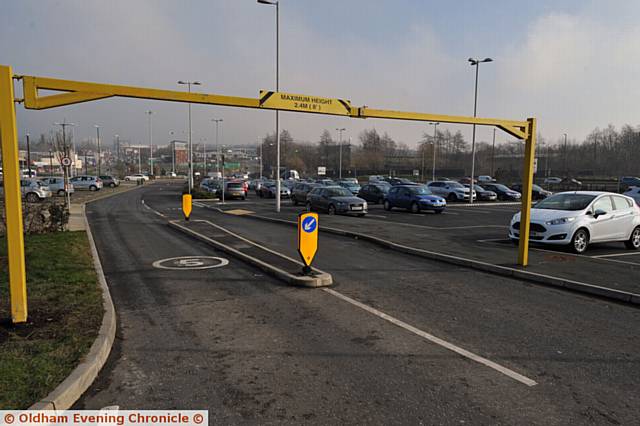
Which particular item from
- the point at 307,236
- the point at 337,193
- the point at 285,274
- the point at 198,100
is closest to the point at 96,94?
the point at 198,100

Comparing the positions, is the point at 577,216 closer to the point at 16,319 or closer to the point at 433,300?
the point at 433,300

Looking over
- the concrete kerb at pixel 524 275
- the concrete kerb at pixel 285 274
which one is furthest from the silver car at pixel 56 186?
the concrete kerb at pixel 524 275

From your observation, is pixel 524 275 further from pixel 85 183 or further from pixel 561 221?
pixel 85 183

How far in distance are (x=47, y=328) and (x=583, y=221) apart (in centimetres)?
1179

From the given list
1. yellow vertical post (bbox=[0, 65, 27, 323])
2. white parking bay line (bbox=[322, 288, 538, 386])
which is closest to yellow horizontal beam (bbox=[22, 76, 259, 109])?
yellow vertical post (bbox=[0, 65, 27, 323])

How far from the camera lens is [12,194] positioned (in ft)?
18.2

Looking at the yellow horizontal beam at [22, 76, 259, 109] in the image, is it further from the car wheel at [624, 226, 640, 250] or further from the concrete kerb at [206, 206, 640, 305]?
the car wheel at [624, 226, 640, 250]

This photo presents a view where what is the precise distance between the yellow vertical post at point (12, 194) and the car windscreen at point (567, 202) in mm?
12234

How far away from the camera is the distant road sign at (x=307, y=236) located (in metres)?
8.35

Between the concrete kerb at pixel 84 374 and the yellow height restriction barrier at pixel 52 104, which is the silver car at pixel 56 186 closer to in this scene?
the yellow height restriction barrier at pixel 52 104

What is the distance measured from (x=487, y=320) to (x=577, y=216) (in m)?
6.94

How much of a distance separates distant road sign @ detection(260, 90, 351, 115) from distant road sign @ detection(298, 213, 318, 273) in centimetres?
192

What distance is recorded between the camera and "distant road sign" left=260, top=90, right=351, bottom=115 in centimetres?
748

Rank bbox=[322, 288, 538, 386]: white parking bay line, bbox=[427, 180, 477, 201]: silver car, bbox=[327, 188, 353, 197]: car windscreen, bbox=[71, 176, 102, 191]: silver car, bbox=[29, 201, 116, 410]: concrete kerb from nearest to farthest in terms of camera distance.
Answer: bbox=[29, 201, 116, 410]: concrete kerb < bbox=[322, 288, 538, 386]: white parking bay line < bbox=[327, 188, 353, 197]: car windscreen < bbox=[427, 180, 477, 201]: silver car < bbox=[71, 176, 102, 191]: silver car
